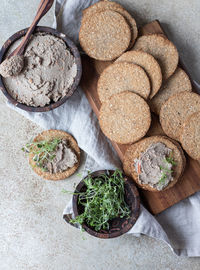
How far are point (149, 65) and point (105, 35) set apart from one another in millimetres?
412

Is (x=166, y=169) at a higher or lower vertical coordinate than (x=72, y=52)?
lower

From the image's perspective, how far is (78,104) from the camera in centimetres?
252

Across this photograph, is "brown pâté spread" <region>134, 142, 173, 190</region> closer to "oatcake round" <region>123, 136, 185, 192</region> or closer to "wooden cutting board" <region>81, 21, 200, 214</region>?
"oatcake round" <region>123, 136, 185, 192</region>

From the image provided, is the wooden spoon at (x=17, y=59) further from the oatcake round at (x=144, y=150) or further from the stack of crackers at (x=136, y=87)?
the oatcake round at (x=144, y=150)

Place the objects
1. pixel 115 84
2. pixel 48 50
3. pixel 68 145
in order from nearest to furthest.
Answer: pixel 48 50
pixel 115 84
pixel 68 145

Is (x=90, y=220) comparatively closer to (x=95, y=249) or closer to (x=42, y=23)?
(x=95, y=249)

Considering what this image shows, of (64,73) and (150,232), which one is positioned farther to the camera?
(150,232)

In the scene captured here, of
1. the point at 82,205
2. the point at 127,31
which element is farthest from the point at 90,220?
the point at 127,31

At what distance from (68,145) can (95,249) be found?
92cm

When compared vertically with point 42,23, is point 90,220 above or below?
below

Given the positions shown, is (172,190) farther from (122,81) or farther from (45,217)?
(45,217)

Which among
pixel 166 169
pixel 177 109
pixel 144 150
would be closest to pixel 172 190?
pixel 166 169

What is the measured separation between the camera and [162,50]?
7.64ft

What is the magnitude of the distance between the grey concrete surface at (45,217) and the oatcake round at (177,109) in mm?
407
